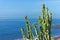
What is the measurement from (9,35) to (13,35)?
0.88ft

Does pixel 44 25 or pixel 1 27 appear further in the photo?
pixel 1 27

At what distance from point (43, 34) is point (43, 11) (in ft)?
1.02

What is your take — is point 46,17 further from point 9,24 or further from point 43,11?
point 9,24

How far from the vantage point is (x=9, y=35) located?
10.2 m

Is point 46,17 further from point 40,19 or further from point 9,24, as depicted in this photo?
point 9,24

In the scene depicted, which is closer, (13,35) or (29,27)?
(29,27)

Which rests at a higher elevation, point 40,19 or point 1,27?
point 40,19

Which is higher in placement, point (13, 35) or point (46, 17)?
point (46, 17)

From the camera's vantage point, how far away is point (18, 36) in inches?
366

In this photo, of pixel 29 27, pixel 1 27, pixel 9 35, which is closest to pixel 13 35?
pixel 9 35

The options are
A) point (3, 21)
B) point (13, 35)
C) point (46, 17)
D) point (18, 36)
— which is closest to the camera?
point (46, 17)

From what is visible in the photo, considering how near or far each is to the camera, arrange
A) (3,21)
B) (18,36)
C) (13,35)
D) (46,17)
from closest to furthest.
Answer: (46,17)
(18,36)
(13,35)
(3,21)

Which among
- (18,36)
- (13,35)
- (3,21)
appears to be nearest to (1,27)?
(3,21)

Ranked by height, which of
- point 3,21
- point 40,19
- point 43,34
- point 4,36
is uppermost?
point 40,19
